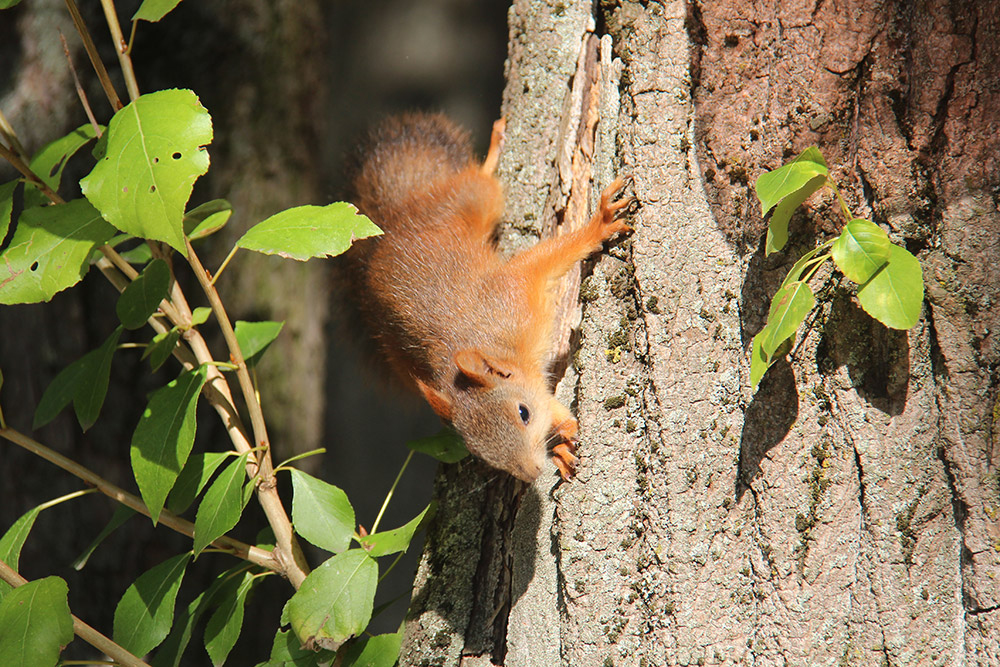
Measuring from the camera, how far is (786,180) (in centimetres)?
89

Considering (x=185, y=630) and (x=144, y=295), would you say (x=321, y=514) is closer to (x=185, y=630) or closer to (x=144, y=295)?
(x=185, y=630)

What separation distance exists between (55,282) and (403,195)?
1076mm

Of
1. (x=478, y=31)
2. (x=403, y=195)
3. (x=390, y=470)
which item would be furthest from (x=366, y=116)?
(x=390, y=470)

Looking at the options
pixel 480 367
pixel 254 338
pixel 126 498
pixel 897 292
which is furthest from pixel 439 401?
pixel 897 292

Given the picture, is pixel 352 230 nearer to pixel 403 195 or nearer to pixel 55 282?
pixel 55 282

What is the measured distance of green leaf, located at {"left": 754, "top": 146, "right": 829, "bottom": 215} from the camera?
0.88 metres

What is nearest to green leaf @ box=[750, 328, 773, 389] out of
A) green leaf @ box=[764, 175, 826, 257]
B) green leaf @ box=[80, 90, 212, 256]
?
green leaf @ box=[764, 175, 826, 257]

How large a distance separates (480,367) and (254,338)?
48 centimetres

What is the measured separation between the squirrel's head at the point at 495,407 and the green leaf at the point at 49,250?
721 millimetres

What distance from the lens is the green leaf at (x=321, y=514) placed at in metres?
1.16

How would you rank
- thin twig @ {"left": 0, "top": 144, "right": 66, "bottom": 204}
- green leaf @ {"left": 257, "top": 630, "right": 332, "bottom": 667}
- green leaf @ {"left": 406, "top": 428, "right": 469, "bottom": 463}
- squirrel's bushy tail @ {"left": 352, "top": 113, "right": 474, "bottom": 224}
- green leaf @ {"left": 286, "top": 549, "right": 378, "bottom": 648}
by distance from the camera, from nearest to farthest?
thin twig @ {"left": 0, "top": 144, "right": 66, "bottom": 204} < green leaf @ {"left": 286, "top": 549, "right": 378, "bottom": 648} < green leaf @ {"left": 257, "top": 630, "right": 332, "bottom": 667} < green leaf @ {"left": 406, "top": 428, "right": 469, "bottom": 463} < squirrel's bushy tail @ {"left": 352, "top": 113, "right": 474, "bottom": 224}

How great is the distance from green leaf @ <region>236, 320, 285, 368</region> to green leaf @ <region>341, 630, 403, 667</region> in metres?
0.55

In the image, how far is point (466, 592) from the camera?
51.0 inches

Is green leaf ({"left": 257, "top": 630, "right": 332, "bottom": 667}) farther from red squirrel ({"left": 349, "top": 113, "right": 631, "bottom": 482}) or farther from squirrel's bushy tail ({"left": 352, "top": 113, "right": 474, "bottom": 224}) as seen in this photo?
squirrel's bushy tail ({"left": 352, "top": 113, "right": 474, "bottom": 224})
